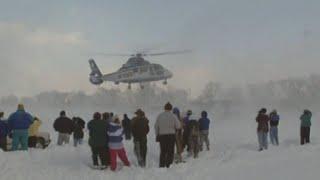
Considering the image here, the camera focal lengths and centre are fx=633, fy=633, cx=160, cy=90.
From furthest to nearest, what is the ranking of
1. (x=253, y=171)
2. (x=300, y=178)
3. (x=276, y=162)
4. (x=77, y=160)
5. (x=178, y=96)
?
(x=178, y=96) < (x=77, y=160) < (x=276, y=162) < (x=253, y=171) < (x=300, y=178)

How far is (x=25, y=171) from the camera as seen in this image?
15.7 metres

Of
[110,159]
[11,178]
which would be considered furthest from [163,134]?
[11,178]

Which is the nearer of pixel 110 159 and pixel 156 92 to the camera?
pixel 110 159

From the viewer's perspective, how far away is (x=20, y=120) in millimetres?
18922

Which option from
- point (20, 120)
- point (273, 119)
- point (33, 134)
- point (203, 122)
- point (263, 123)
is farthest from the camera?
point (273, 119)

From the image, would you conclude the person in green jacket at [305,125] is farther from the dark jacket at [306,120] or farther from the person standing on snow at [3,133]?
the person standing on snow at [3,133]

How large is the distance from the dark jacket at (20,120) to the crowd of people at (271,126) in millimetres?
9161

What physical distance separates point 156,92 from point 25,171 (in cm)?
14222

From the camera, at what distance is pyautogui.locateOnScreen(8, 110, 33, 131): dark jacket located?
1889 centimetres

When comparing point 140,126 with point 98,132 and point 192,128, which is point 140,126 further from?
point 192,128

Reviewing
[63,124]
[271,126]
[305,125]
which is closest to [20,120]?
[63,124]

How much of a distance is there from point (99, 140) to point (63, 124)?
25.0 ft

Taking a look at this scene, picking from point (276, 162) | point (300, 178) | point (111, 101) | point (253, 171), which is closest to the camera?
point (300, 178)

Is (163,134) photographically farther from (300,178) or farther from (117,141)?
(300,178)
